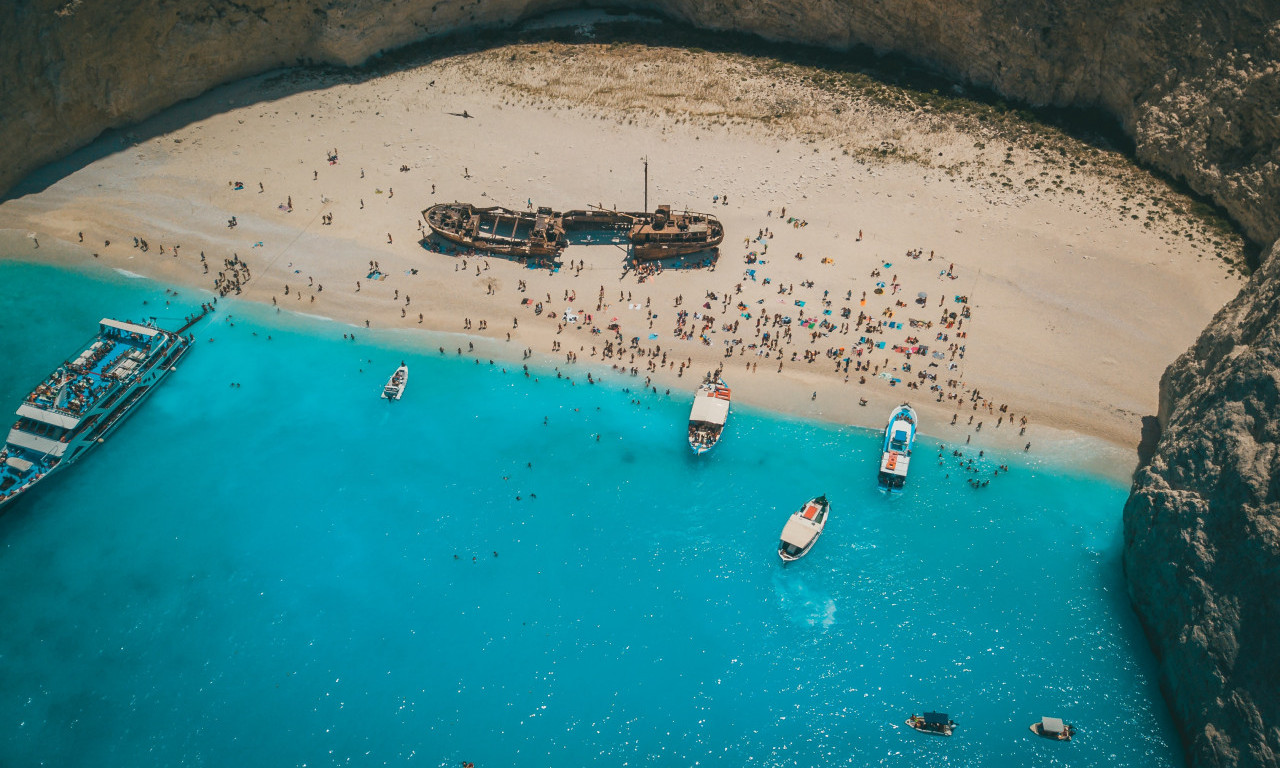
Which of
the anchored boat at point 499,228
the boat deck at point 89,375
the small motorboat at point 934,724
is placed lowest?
the small motorboat at point 934,724

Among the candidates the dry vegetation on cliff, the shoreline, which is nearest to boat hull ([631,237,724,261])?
the shoreline

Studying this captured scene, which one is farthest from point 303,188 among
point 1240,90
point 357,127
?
point 1240,90

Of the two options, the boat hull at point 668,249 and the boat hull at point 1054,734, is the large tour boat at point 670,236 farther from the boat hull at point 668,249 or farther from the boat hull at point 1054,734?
the boat hull at point 1054,734

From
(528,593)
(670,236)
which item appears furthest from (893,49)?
(528,593)

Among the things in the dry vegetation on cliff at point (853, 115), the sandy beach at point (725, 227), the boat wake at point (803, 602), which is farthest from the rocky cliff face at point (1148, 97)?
the boat wake at point (803, 602)

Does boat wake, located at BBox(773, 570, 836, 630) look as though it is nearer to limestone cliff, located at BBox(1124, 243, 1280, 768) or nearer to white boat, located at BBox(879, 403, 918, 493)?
white boat, located at BBox(879, 403, 918, 493)

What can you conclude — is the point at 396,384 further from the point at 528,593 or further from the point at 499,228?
the point at 528,593
